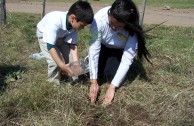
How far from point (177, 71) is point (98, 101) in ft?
4.35

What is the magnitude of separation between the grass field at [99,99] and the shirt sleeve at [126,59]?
5.8 inches

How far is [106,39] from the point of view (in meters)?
4.03

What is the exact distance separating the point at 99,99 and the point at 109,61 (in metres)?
0.64

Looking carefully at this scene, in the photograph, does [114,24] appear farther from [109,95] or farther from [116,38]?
[109,95]

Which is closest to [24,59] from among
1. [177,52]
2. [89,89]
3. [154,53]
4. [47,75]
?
[47,75]

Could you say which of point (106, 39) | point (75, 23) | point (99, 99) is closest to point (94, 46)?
point (106, 39)

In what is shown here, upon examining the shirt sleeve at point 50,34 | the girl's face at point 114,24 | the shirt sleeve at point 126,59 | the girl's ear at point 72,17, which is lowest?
the shirt sleeve at point 126,59

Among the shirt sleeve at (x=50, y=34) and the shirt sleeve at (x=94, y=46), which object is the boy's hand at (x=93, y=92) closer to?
the shirt sleeve at (x=94, y=46)

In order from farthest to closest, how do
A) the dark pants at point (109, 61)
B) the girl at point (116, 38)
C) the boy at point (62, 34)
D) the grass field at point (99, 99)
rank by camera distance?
the dark pants at point (109, 61), the girl at point (116, 38), the boy at point (62, 34), the grass field at point (99, 99)

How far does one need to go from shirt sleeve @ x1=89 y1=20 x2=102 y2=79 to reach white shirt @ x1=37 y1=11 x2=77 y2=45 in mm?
220

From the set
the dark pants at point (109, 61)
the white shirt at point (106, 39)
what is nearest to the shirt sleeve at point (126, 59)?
the white shirt at point (106, 39)

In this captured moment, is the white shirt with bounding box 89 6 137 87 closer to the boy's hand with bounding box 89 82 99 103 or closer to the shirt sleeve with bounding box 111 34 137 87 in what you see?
the shirt sleeve with bounding box 111 34 137 87

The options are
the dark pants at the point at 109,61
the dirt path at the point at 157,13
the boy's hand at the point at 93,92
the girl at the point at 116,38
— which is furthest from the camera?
the dirt path at the point at 157,13

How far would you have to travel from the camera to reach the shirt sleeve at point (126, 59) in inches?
155
